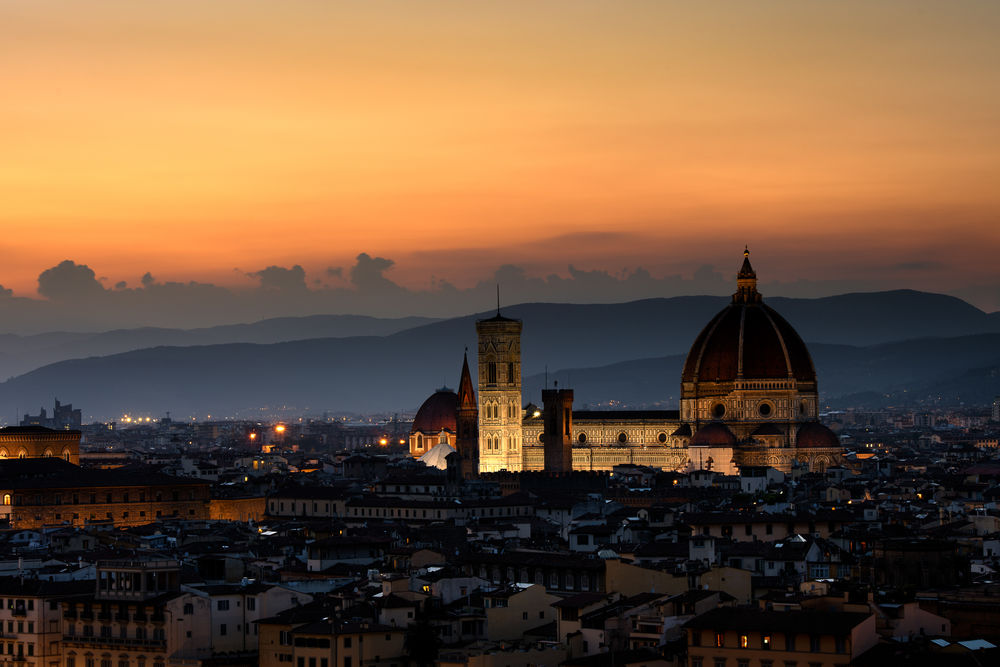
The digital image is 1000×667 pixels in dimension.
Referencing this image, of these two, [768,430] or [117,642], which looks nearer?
[117,642]

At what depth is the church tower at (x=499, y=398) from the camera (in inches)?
6403

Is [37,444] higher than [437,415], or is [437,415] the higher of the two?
[437,415]

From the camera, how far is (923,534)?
75750 mm

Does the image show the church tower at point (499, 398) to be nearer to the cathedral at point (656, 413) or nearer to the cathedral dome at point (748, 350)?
the cathedral at point (656, 413)

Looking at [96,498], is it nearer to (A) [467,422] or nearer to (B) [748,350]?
(A) [467,422]

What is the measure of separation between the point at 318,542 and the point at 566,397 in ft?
279

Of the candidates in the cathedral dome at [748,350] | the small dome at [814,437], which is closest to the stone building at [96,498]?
the small dome at [814,437]

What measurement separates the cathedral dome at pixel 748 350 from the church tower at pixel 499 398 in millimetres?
12787

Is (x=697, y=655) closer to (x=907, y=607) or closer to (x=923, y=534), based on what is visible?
(x=907, y=607)

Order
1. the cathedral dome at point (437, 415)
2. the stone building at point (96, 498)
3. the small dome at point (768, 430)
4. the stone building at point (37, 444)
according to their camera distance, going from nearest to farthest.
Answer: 1. the stone building at point (96, 498)
2. the stone building at point (37, 444)
3. the small dome at point (768, 430)
4. the cathedral dome at point (437, 415)

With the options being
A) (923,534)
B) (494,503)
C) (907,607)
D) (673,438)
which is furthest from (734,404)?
(907,607)

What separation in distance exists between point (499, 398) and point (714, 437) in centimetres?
1777

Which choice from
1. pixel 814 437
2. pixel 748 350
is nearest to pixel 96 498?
pixel 814 437

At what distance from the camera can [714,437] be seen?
15400 centimetres
